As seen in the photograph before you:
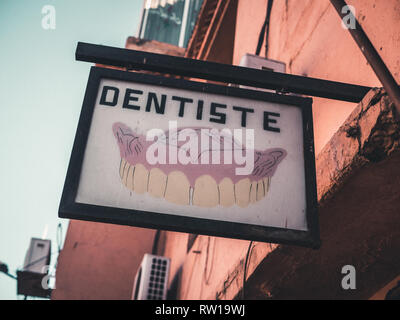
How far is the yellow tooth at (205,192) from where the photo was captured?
1751 millimetres

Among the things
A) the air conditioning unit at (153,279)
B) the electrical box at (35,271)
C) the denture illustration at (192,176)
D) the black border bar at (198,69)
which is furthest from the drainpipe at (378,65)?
the electrical box at (35,271)

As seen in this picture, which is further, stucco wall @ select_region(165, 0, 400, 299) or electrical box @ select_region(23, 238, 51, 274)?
electrical box @ select_region(23, 238, 51, 274)

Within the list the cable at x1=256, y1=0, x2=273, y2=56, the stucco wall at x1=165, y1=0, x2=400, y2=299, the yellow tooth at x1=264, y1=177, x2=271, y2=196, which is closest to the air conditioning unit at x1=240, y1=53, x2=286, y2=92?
the stucco wall at x1=165, y1=0, x2=400, y2=299

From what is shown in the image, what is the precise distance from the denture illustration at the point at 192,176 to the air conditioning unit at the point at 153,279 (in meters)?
4.07

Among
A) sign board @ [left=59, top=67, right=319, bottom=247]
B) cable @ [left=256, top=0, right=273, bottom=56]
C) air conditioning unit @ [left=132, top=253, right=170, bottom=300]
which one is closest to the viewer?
sign board @ [left=59, top=67, right=319, bottom=247]

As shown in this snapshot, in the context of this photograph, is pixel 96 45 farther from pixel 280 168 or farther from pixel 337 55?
pixel 337 55

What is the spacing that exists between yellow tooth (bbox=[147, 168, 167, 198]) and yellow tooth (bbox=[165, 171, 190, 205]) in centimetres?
2

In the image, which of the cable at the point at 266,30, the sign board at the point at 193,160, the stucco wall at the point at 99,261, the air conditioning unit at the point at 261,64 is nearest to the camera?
the sign board at the point at 193,160

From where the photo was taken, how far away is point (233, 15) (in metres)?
7.02

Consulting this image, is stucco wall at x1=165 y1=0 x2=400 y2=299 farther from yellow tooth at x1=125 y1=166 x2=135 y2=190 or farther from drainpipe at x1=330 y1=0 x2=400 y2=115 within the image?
yellow tooth at x1=125 y1=166 x2=135 y2=190

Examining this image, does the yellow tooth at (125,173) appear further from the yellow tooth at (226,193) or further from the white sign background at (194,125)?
the yellow tooth at (226,193)

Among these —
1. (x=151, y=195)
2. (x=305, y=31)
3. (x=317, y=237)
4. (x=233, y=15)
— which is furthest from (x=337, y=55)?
(x=233, y=15)

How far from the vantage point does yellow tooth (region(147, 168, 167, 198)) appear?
175 cm

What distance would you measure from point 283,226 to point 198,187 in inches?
15.4
